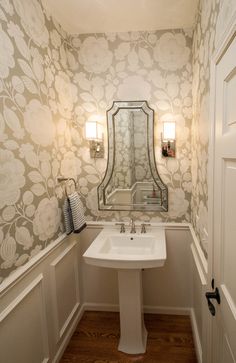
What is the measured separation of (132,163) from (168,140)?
1.21 ft

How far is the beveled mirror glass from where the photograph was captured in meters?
1.96

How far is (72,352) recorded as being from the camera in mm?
1788

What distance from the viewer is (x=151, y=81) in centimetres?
192

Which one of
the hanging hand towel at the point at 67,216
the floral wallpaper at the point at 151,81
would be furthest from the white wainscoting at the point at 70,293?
the floral wallpaper at the point at 151,81

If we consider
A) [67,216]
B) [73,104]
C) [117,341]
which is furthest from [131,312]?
[73,104]

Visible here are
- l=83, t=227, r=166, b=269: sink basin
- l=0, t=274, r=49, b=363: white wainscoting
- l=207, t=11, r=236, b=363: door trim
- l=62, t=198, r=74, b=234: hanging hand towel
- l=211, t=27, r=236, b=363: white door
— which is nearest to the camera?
l=211, t=27, r=236, b=363: white door

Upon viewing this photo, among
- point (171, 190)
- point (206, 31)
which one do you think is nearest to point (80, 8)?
point (206, 31)

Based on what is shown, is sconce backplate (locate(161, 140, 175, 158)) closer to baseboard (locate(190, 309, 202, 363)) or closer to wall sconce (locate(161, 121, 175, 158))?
wall sconce (locate(161, 121, 175, 158))

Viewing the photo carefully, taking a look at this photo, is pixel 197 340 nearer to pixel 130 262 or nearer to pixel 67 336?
pixel 130 262

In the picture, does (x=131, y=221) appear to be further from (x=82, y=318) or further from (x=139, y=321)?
(x=82, y=318)

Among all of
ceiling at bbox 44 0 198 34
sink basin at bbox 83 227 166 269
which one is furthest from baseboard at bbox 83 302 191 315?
ceiling at bbox 44 0 198 34

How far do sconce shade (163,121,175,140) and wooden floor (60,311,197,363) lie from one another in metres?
1.68

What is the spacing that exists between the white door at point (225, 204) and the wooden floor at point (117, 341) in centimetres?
83

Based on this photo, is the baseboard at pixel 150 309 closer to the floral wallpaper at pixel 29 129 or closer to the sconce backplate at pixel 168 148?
the floral wallpaper at pixel 29 129
